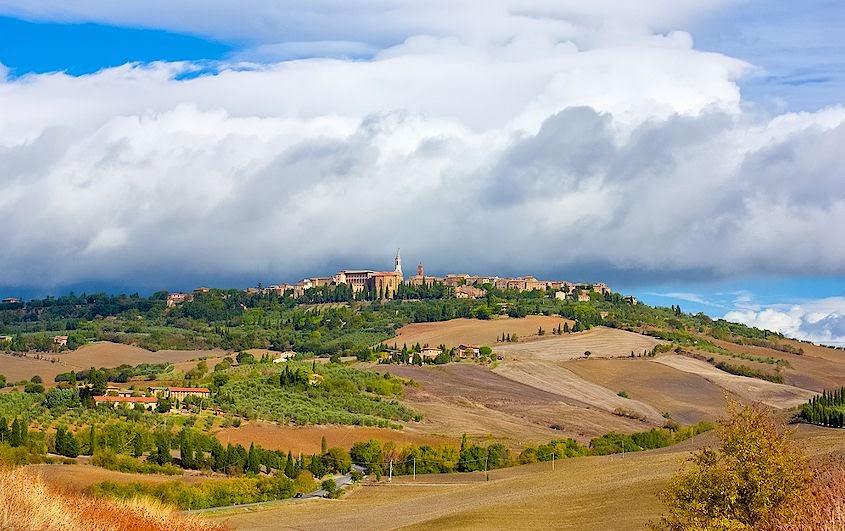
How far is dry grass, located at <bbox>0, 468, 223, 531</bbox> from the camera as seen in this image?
3653 centimetres

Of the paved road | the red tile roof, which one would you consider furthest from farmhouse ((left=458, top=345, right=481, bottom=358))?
the paved road

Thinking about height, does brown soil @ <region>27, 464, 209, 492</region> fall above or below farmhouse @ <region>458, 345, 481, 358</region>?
below

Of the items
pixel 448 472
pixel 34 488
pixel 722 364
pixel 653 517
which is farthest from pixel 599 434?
pixel 34 488

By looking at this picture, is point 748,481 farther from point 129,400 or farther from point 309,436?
point 129,400

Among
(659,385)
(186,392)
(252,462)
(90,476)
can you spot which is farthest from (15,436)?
(659,385)

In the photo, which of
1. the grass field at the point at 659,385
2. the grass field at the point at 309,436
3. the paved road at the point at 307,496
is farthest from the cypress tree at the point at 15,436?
the grass field at the point at 659,385

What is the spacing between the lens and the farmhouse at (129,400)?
125 metres

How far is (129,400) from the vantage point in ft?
419

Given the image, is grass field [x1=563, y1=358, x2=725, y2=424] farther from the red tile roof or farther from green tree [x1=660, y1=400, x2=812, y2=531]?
green tree [x1=660, y1=400, x2=812, y2=531]

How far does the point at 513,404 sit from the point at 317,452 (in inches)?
1636

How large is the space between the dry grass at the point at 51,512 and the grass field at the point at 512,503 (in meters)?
22.0

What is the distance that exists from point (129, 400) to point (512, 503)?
66.6 metres

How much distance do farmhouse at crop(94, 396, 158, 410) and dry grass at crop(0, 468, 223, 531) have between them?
7810cm

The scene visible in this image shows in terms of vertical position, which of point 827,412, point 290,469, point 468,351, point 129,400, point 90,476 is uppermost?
point 468,351
